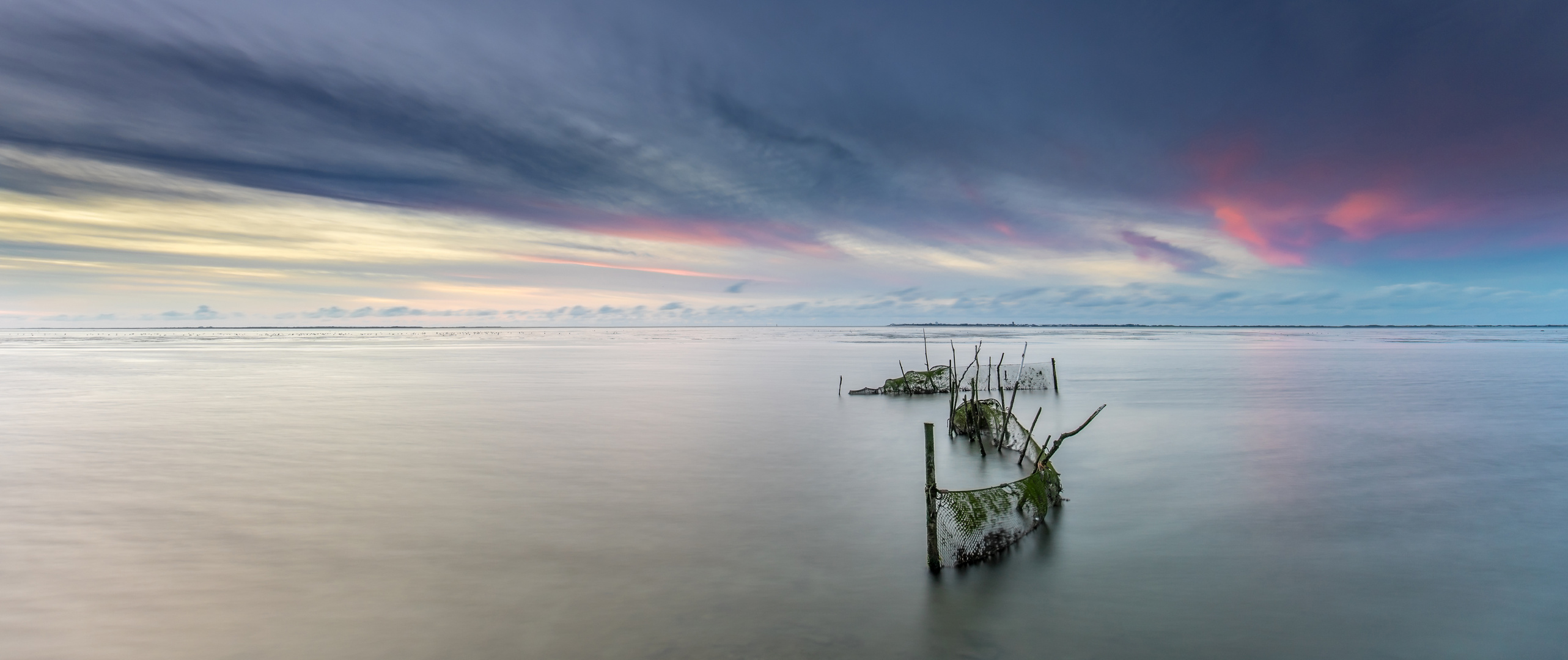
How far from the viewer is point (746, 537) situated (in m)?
10.1

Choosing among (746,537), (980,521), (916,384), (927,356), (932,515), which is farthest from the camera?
(927,356)

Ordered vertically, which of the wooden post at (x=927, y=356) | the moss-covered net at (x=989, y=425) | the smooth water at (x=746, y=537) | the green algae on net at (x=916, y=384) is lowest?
the smooth water at (x=746, y=537)

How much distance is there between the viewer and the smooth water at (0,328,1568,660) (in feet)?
22.9

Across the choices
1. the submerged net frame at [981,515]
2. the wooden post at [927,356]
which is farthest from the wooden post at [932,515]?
the wooden post at [927,356]

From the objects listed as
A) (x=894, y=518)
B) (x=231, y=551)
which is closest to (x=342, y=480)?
(x=231, y=551)

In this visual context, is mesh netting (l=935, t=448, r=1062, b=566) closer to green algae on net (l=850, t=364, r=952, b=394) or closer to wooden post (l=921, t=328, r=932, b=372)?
wooden post (l=921, t=328, r=932, b=372)

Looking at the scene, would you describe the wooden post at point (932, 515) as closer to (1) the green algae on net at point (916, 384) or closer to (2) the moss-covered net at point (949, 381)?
(2) the moss-covered net at point (949, 381)

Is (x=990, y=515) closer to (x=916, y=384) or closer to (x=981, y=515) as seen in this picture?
(x=981, y=515)

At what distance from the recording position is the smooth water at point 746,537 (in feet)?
22.9

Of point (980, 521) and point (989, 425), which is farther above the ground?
point (989, 425)

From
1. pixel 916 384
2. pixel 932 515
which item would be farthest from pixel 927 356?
pixel 932 515

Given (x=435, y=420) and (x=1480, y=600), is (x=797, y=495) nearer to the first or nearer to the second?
(x=1480, y=600)

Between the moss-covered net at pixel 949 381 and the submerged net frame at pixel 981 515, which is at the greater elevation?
the moss-covered net at pixel 949 381

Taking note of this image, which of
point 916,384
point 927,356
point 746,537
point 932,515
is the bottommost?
point 746,537
